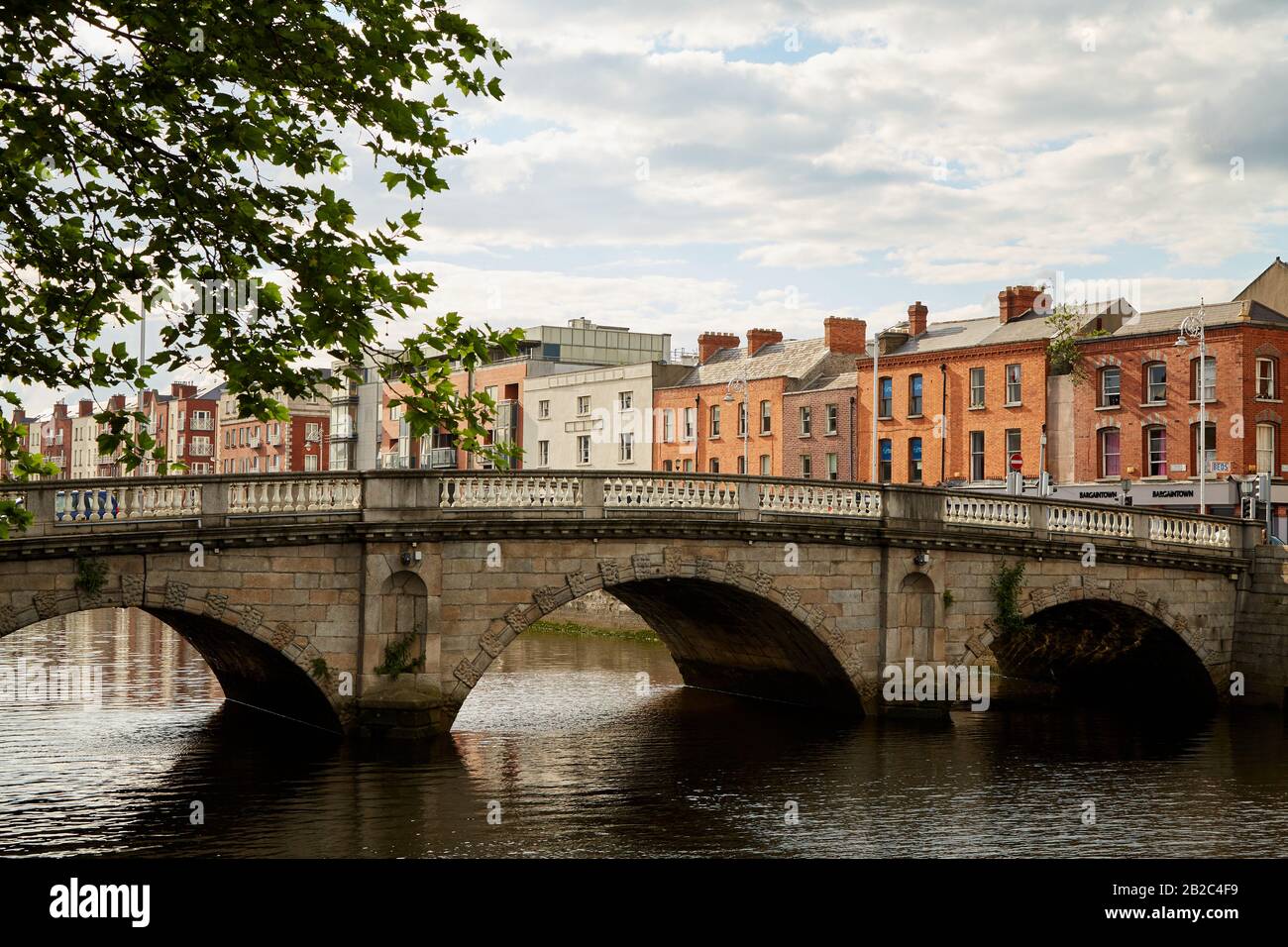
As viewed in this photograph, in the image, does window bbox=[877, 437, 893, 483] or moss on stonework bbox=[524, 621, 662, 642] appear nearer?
moss on stonework bbox=[524, 621, 662, 642]

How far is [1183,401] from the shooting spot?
47.3 m

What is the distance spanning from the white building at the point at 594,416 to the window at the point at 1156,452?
24230 mm

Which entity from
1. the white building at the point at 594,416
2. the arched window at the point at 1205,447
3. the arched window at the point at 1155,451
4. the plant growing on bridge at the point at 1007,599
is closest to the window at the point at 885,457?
the arched window at the point at 1155,451

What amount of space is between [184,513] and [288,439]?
242ft

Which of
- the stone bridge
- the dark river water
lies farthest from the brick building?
the dark river water

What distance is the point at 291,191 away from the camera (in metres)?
14.2

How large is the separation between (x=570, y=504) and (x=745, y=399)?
110 feet

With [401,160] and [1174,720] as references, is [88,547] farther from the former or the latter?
[1174,720]

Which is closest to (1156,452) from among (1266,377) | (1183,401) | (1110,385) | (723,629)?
(1183,401)

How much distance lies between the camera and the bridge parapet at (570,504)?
23156 mm

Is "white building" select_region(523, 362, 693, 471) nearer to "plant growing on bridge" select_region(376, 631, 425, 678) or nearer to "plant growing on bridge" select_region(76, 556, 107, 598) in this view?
"plant growing on bridge" select_region(376, 631, 425, 678)

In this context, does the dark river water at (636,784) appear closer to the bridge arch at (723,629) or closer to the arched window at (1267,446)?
the bridge arch at (723,629)

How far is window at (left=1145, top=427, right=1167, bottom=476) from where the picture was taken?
48.0 m

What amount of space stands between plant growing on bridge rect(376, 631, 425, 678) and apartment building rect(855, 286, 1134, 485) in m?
29.3
